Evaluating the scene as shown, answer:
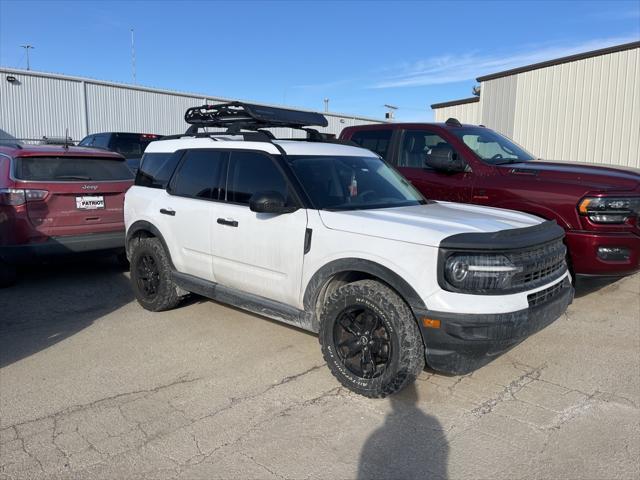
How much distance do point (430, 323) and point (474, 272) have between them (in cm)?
43

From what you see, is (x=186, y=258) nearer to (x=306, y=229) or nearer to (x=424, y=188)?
(x=306, y=229)

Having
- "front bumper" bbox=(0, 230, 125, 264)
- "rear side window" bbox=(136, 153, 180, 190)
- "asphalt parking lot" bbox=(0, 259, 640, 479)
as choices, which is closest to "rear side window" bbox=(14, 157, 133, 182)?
"front bumper" bbox=(0, 230, 125, 264)

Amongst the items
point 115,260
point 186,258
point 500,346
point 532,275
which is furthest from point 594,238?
point 115,260

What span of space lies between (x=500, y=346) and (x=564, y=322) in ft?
8.25

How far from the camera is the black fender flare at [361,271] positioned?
3.53 metres

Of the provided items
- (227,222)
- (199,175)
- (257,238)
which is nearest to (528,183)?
(257,238)

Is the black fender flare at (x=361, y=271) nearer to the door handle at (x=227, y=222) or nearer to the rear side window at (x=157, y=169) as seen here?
the door handle at (x=227, y=222)

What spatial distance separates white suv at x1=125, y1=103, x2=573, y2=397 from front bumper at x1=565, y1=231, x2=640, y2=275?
1.23 m

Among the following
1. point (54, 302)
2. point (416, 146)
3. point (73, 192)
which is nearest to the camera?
point (54, 302)

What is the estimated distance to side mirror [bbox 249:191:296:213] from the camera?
4129 millimetres

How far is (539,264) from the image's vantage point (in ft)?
12.4

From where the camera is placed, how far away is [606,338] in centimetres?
515

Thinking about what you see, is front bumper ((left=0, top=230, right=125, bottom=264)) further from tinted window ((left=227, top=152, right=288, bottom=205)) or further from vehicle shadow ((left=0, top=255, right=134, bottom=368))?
tinted window ((left=227, top=152, right=288, bottom=205))

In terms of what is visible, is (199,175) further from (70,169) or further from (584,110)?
(584,110)
